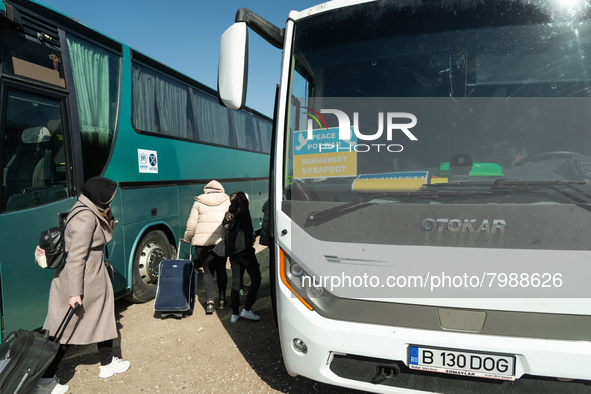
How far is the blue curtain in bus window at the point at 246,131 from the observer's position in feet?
29.8

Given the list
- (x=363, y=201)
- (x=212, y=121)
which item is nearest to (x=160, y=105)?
(x=212, y=121)

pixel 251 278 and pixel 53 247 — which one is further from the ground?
pixel 53 247

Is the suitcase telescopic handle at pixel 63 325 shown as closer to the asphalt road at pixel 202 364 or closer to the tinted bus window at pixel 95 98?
the asphalt road at pixel 202 364

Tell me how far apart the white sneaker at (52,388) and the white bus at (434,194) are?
2068mm

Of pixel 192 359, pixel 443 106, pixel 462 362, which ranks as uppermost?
pixel 443 106

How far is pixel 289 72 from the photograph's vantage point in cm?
314

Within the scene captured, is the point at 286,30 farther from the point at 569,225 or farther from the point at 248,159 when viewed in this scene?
the point at 248,159

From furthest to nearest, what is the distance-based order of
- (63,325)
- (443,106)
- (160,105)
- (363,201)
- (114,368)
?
(160,105)
(114,368)
(63,325)
(443,106)
(363,201)

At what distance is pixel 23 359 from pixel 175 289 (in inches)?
88.5

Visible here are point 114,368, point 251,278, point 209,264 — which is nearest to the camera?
point 114,368

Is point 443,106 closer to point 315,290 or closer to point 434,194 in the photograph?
point 434,194

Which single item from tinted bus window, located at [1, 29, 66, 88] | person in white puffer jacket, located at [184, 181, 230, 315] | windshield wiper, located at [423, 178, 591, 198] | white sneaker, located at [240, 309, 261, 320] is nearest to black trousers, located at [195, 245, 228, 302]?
person in white puffer jacket, located at [184, 181, 230, 315]

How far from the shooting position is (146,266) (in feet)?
18.6

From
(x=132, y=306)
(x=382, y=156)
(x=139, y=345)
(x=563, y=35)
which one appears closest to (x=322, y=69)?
(x=382, y=156)
